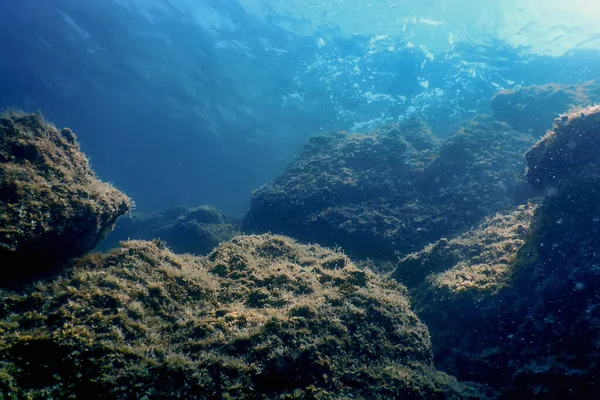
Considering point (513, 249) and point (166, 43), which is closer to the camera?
point (513, 249)

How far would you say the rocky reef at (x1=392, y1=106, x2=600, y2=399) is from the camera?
177 inches

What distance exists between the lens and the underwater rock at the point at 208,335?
10.6ft

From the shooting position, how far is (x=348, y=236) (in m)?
10.3

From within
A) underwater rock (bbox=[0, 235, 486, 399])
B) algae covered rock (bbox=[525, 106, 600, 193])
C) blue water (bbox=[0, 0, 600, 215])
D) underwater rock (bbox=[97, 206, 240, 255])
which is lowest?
underwater rock (bbox=[0, 235, 486, 399])

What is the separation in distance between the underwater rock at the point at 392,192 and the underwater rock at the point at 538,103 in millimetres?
2769

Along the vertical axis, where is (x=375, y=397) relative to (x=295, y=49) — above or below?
below

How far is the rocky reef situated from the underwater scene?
0.03m

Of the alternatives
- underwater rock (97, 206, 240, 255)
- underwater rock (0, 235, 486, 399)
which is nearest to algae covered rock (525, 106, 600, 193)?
underwater rock (0, 235, 486, 399)

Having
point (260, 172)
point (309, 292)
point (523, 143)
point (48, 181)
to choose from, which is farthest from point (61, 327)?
point (260, 172)

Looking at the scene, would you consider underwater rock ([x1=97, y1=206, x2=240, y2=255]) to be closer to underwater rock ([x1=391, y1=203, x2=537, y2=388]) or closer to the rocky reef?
underwater rock ([x1=391, y1=203, x2=537, y2=388])

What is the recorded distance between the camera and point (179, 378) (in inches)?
131

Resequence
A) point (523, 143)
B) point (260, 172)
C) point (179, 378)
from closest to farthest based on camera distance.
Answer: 1. point (179, 378)
2. point (523, 143)
3. point (260, 172)

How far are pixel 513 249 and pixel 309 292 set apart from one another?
480 centimetres

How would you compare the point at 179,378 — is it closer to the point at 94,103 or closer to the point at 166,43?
the point at 166,43
